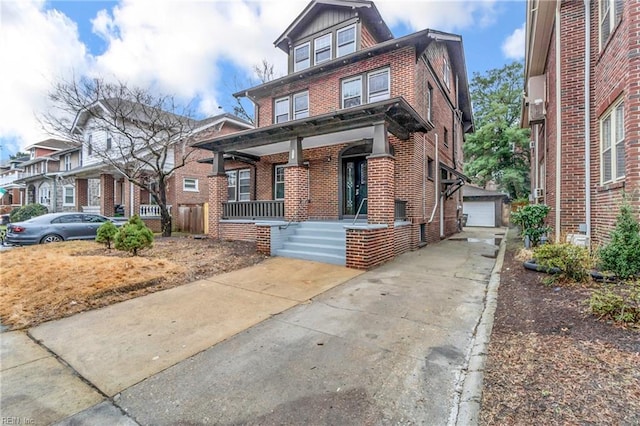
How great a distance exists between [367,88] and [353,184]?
3.45 m

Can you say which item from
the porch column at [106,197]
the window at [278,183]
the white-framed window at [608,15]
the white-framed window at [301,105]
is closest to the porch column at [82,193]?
the porch column at [106,197]

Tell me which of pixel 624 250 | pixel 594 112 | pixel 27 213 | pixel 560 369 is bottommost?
pixel 560 369

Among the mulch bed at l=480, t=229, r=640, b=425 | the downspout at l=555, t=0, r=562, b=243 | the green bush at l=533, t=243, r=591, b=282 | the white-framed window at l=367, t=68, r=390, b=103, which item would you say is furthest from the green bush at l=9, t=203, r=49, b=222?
the downspout at l=555, t=0, r=562, b=243

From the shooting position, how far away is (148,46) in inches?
512

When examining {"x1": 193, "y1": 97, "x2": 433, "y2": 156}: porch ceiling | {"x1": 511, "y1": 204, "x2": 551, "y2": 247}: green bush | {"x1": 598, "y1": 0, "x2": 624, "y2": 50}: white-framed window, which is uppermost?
{"x1": 598, "y1": 0, "x2": 624, "y2": 50}: white-framed window

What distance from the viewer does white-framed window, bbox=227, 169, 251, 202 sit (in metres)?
14.5

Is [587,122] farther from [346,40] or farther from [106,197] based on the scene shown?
[106,197]

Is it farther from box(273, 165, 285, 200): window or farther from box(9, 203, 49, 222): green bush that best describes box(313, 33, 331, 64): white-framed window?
box(9, 203, 49, 222): green bush

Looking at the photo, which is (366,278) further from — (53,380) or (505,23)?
(505,23)

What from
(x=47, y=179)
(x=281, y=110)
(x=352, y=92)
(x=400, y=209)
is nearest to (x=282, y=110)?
(x=281, y=110)

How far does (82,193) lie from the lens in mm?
21797

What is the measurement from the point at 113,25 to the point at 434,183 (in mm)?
14103

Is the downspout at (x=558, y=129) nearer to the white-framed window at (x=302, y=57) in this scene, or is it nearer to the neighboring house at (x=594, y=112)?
the neighboring house at (x=594, y=112)

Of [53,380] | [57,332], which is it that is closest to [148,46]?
[57,332]
